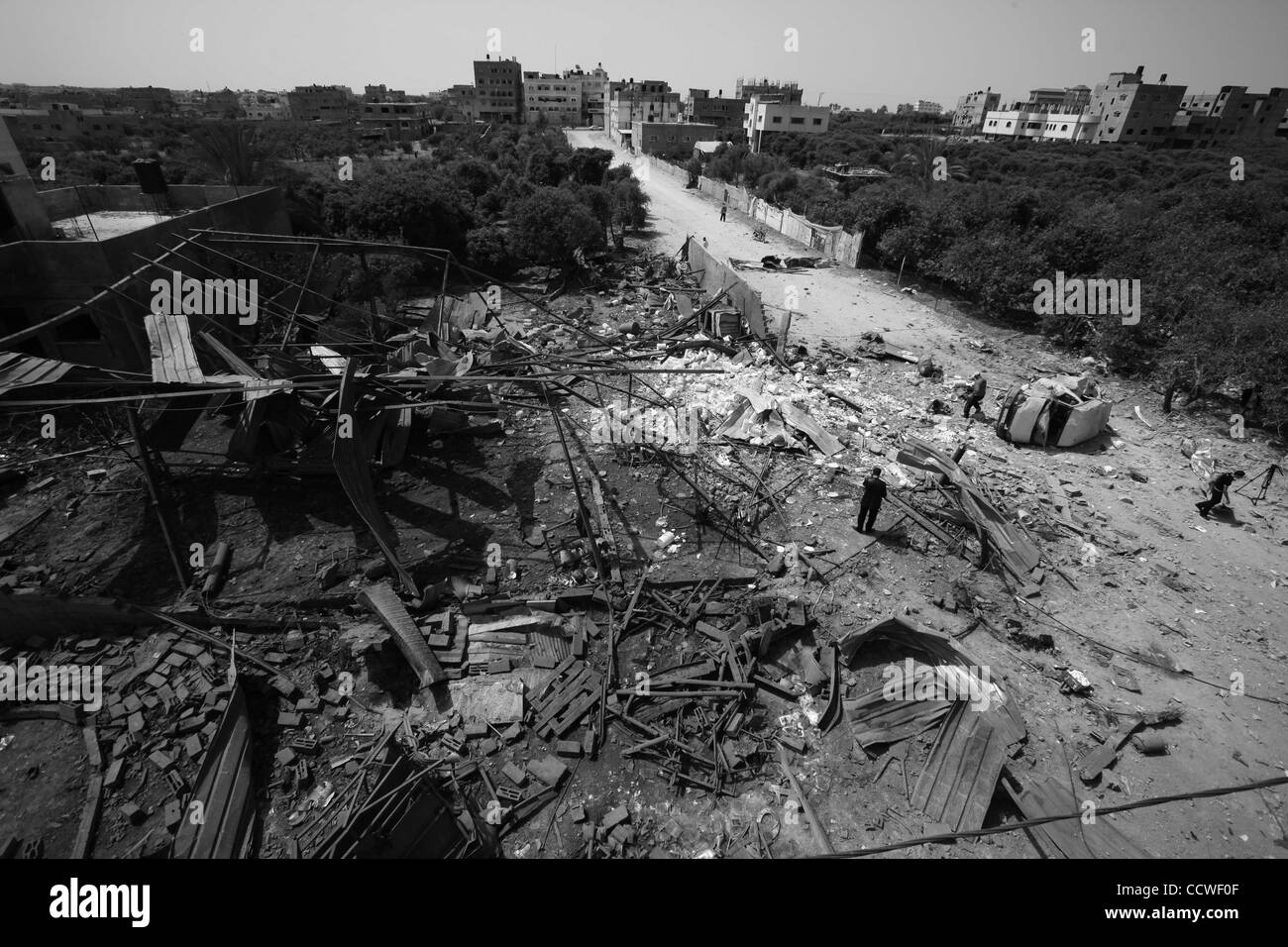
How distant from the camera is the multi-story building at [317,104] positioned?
91562 mm

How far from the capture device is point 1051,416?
11234 millimetres

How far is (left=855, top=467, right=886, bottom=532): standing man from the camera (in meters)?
8.30

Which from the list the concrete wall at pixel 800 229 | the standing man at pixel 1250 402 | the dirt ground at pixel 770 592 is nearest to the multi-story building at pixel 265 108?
the concrete wall at pixel 800 229

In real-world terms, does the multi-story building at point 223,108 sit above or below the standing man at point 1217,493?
above

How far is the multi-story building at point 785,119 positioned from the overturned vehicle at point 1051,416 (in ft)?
233

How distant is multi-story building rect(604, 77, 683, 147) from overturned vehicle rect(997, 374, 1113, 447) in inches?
2865

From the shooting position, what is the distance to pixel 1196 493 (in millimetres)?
10078

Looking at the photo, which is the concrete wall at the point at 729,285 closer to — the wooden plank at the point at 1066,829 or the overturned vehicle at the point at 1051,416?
the overturned vehicle at the point at 1051,416

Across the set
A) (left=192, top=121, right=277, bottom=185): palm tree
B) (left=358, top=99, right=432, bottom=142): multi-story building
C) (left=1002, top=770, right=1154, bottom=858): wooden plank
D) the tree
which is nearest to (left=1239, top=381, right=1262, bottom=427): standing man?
(left=1002, top=770, right=1154, bottom=858): wooden plank

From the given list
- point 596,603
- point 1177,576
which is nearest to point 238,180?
point 596,603

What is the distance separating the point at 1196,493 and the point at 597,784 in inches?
468

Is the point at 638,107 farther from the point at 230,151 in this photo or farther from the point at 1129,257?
the point at 1129,257

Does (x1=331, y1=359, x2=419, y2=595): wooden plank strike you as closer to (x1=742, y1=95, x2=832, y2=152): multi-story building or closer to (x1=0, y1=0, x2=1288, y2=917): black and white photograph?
(x1=0, y1=0, x2=1288, y2=917): black and white photograph

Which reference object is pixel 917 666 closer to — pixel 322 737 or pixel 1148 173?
pixel 322 737
